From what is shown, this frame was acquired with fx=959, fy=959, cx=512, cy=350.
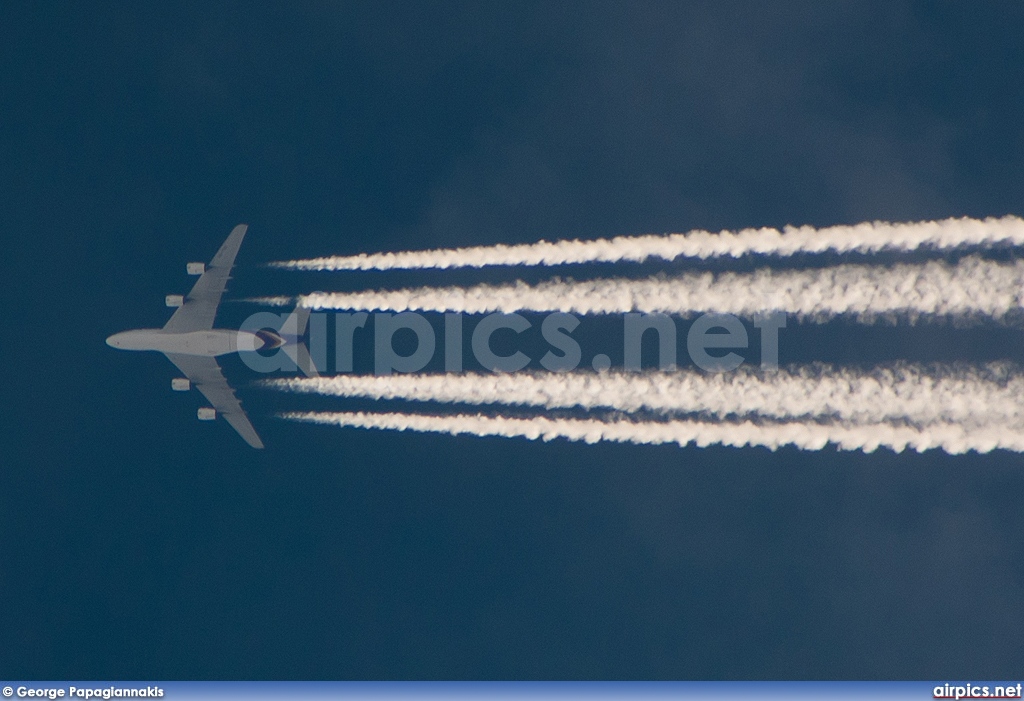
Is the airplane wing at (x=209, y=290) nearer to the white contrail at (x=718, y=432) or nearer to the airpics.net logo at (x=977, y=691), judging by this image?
the white contrail at (x=718, y=432)

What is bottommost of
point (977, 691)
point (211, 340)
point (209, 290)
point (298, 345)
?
point (977, 691)

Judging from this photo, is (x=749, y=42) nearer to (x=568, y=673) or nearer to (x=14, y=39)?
(x=568, y=673)

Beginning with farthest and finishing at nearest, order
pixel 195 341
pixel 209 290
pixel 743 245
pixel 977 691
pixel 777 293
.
A: 1. pixel 977 691
2. pixel 209 290
3. pixel 195 341
4. pixel 743 245
5. pixel 777 293

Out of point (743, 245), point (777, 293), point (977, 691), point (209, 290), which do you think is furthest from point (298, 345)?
point (977, 691)

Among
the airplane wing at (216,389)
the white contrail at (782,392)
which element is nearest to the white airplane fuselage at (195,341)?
the airplane wing at (216,389)

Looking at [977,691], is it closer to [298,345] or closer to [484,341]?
[484,341]

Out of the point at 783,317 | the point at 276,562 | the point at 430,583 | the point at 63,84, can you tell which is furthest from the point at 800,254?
the point at 63,84

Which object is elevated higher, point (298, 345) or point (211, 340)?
point (211, 340)
